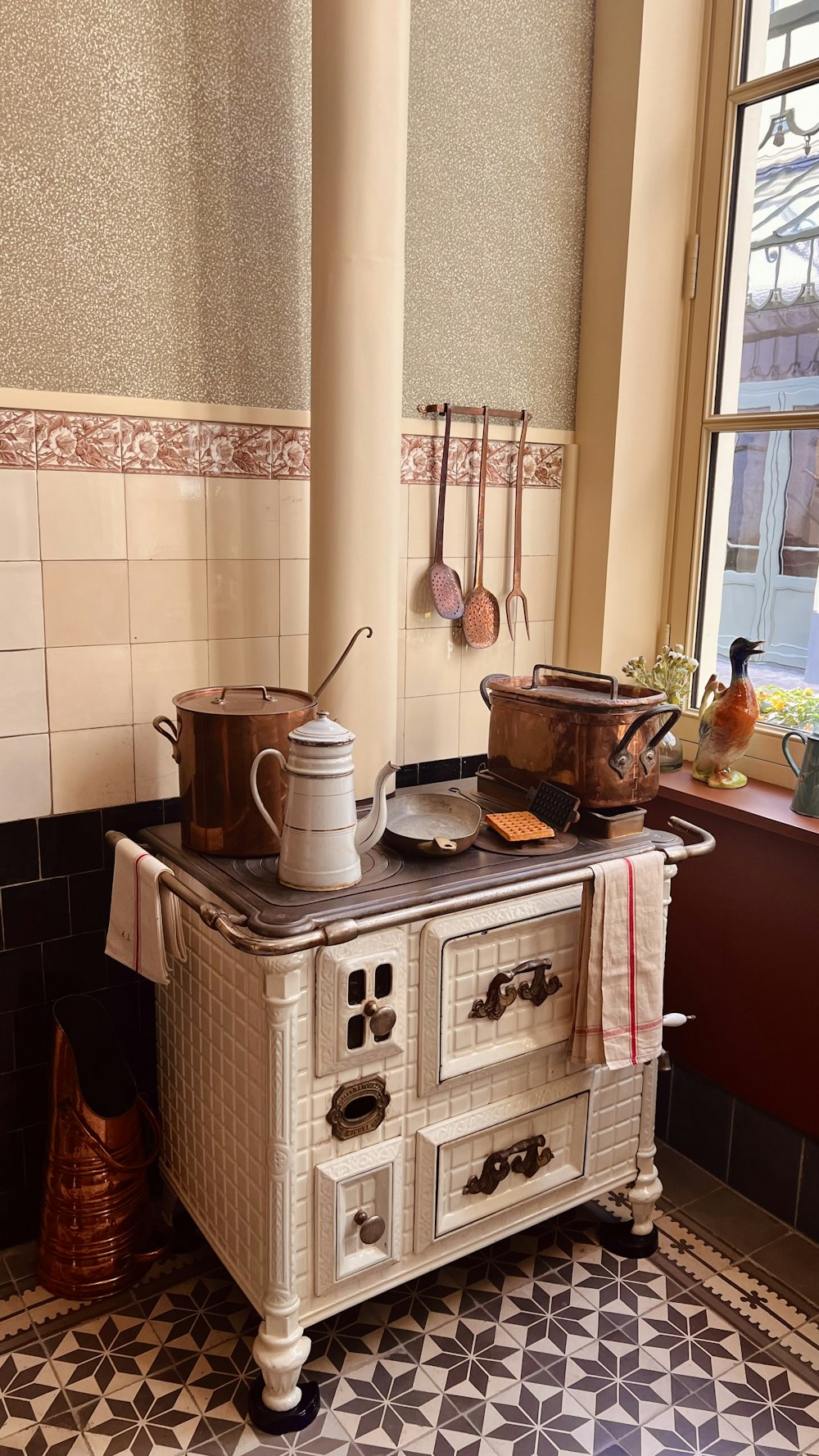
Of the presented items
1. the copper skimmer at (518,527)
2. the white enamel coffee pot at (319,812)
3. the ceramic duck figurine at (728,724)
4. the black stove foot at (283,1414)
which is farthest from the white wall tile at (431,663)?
the black stove foot at (283,1414)

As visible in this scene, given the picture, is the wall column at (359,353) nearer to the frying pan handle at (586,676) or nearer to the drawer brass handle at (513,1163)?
the frying pan handle at (586,676)

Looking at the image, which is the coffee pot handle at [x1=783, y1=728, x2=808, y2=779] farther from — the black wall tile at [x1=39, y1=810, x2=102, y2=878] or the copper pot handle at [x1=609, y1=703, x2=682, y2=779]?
the black wall tile at [x1=39, y1=810, x2=102, y2=878]

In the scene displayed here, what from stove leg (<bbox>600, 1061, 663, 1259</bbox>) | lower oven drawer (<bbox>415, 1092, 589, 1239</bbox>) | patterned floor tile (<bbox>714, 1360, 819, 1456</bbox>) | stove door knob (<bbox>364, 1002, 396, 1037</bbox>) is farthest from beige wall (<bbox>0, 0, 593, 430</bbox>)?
patterned floor tile (<bbox>714, 1360, 819, 1456</bbox>)

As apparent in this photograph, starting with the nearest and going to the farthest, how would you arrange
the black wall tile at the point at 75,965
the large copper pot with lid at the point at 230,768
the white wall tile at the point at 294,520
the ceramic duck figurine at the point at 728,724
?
the large copper pot with lid at the point at 230,768, the black wall tile at the point at 75,965, the white wall tile at the point at 294,520, the ceramic duck figurine at the point at 728,724

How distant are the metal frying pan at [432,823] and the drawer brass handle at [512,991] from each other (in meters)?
0.19

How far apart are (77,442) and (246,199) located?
19.0 inches

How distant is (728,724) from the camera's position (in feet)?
6.26

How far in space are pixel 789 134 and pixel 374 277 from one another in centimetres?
89

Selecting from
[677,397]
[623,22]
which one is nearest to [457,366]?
[677,397]

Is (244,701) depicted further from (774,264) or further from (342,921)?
(774,264)

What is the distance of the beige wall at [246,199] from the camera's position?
58.4 inches

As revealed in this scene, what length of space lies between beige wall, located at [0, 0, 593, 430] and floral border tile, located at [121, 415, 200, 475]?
0.05 m

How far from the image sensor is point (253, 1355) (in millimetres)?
1397

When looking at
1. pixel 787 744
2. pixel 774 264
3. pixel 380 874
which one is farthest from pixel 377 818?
pixel 774 264
